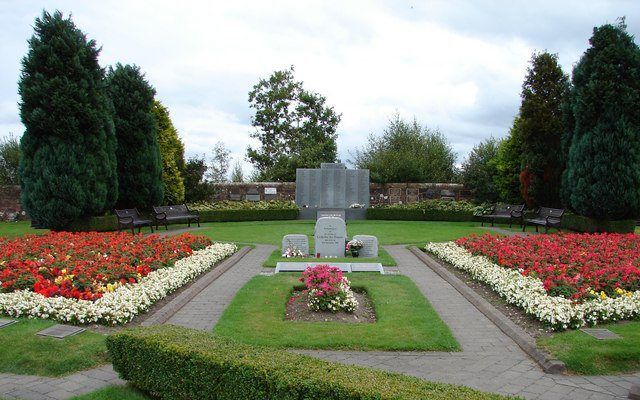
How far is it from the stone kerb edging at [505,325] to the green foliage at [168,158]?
13909mm

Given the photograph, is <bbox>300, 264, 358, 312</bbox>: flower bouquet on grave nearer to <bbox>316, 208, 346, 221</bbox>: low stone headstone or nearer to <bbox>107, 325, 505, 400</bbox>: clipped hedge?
<bbox>107, 325, 505, 400</bbox>: clipped hedge

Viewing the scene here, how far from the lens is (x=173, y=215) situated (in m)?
18.8

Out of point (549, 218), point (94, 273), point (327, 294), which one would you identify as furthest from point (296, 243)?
point (549, 218)

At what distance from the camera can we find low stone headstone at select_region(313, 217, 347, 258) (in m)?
11.8

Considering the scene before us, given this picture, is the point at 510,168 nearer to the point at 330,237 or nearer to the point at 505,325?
the point at 330,237

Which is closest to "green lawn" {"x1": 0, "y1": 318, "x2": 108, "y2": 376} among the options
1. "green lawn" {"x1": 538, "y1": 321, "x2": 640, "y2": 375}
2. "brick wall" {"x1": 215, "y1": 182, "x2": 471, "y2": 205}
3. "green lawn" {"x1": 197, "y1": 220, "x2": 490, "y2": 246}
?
"green lawn" {"x1": 538, "y1": 321, "x2": 640, "y2": 375}

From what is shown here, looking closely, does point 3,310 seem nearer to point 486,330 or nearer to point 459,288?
point 486,330

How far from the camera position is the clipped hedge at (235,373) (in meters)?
3.34

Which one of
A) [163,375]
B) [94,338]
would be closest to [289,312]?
[94,338]

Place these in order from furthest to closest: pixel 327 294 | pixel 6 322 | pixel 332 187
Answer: pixel 332 187
pixel 327 294
pixel 6 322

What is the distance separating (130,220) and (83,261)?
771 cm

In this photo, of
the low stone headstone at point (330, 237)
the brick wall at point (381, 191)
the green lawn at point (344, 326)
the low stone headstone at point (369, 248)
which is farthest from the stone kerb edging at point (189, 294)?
the brick wall at point (381, 191)

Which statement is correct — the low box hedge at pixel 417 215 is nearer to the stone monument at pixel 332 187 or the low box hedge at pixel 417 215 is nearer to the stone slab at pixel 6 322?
the stone monument at pixel 332 187

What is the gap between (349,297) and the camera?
728cm
